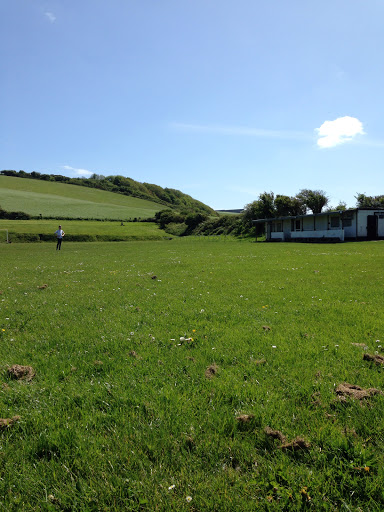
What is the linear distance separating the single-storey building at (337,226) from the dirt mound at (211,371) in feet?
139

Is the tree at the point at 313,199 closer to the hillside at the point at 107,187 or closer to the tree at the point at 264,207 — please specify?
the tree at the point at 264,207

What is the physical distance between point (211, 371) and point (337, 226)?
47.1 metres

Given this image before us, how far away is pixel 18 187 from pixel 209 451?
5424 inches

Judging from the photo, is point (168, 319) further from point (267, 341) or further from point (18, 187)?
point (18, 187)

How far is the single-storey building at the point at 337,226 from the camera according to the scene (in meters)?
42.5

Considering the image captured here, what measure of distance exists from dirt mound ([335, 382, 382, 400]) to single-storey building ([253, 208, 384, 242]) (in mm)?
42114

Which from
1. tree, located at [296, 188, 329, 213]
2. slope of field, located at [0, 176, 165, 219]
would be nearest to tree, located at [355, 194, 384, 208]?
tree, located at [296, 188, 329, 213]

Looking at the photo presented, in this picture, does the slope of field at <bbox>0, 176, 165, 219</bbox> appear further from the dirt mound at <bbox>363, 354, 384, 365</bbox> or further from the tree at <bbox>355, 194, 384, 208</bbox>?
the dirt mound at <bbox>363, 354, 384, 365</bbox>

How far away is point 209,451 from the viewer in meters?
2.77

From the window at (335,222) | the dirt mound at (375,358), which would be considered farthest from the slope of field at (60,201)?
the dirt mound at (375,358)

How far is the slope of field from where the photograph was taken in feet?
298

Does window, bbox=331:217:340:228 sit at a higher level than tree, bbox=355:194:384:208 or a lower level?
lower

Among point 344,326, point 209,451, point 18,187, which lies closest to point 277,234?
point 344,326

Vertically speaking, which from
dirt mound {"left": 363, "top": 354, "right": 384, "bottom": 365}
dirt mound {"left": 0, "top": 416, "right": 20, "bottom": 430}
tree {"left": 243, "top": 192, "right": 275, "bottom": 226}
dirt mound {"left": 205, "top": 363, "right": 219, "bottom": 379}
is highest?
tree {"left": 243, "top": 192, "right": 275, "bottom": 226}
